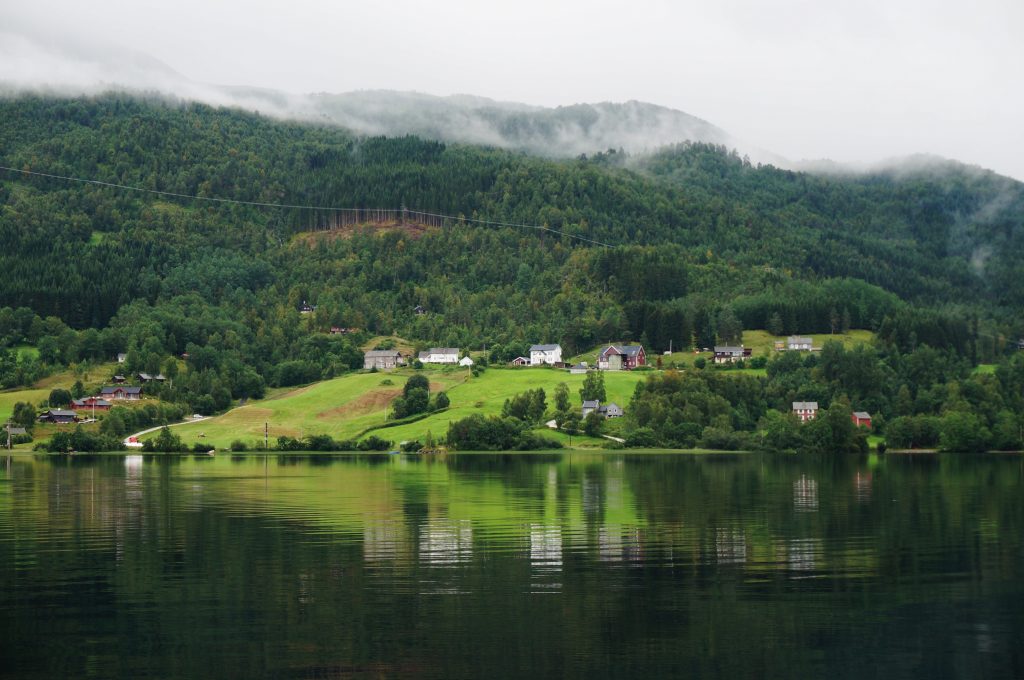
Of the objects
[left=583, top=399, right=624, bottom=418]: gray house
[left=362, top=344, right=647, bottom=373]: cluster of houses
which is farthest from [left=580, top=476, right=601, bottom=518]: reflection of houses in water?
[left=362, top=344, right=647, bottom=373]: cluster of houses

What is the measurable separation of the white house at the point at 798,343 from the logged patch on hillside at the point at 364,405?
65.5 metres

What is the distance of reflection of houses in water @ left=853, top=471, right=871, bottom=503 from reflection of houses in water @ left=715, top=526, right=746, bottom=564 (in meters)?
18.9

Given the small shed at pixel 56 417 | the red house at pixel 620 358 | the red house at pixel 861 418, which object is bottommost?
the red house at pixel 861 418

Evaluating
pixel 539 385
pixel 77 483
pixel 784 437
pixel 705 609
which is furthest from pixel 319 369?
pixel 705 609

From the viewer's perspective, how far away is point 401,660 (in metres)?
29.5

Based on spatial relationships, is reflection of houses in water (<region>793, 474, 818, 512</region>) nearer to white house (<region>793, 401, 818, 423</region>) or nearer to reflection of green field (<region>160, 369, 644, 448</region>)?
reflection of green field (<region>160, 369, 644, 448</region>)

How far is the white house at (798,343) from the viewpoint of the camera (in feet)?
608

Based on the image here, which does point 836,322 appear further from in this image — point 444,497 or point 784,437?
point 444,497

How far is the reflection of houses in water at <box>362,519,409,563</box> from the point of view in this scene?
45.8m

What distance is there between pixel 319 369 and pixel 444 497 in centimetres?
11598

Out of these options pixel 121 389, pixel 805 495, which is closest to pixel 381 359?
pixel 121 389

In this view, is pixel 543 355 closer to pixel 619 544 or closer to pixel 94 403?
pixel 94 403

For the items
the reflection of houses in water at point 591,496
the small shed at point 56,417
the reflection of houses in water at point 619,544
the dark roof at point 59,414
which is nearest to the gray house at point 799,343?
the reflection of houses in water at point 591,496

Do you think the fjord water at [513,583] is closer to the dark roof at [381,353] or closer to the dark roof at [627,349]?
the dark roof at [627,349]
